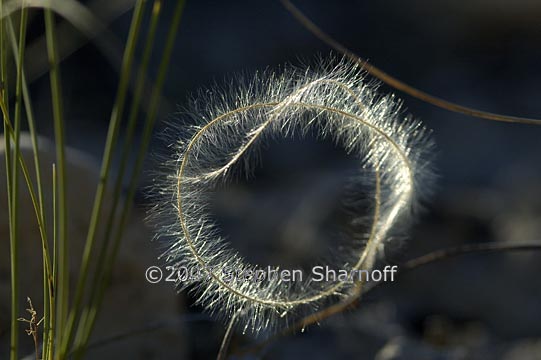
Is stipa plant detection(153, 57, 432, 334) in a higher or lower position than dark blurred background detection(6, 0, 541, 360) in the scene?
lower

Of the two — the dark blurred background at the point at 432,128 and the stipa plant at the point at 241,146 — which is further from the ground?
the dark blurred background at the point at 432,128

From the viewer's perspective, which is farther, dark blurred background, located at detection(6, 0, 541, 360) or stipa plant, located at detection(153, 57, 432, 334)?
dark blurred background, located at detection(6, 0, 541, 360)

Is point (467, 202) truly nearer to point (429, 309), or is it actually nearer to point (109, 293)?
point (429, 309)

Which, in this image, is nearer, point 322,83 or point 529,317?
point 322,83

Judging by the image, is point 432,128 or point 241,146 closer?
point 241,146

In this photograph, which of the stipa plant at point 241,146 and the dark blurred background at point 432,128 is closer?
the stipa plant at point 241,146

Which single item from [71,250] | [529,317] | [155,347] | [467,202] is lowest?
[155,347]

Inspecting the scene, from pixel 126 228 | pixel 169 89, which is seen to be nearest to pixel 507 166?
pixel 169 89

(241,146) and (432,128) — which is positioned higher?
(432,128)
